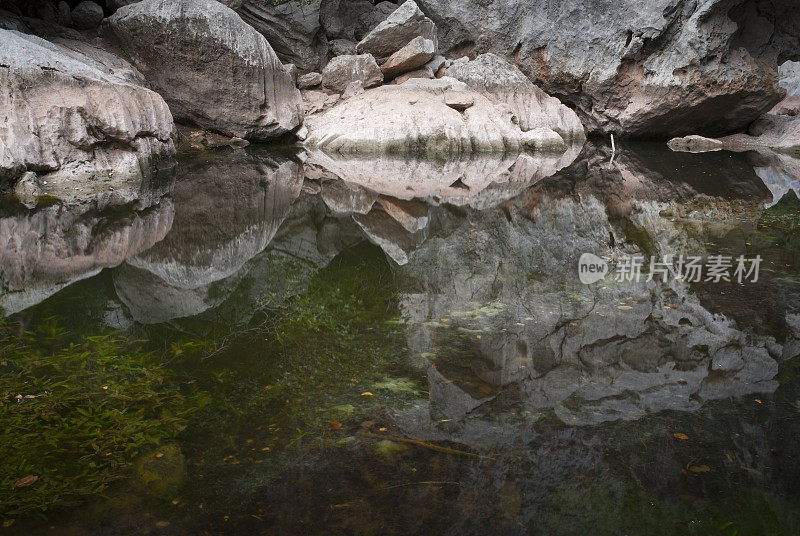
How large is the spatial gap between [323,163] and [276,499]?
1244 centimetres

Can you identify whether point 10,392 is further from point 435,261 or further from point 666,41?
point 666,41

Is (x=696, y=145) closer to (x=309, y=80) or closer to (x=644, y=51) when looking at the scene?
(x=644, y=51)


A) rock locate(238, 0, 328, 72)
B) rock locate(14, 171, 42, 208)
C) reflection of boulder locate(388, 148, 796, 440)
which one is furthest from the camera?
rock locate(238, 0, 328, 72)

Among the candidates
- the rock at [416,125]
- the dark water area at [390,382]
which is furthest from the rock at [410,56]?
the dark water area at [390,382]

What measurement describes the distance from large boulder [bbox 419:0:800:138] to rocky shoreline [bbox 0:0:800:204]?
0.17 feet

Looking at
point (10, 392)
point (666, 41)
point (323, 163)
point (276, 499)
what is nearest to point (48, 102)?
point (323, 163)

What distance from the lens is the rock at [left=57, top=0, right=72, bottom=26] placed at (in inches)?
626

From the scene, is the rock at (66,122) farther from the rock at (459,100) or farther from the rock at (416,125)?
the rock at (459,100)

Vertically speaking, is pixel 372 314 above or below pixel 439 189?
below

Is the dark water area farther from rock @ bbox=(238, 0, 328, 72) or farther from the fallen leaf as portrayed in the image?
rock @ bbox=(238, 0, 328, 72)

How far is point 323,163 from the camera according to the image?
1421 cm

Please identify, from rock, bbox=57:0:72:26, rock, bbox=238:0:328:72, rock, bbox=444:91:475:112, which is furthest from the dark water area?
rock, bbox=238:0:328:72

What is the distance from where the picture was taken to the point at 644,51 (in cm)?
2081

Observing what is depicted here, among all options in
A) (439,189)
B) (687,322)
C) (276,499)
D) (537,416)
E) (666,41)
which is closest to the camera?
(276,499)
